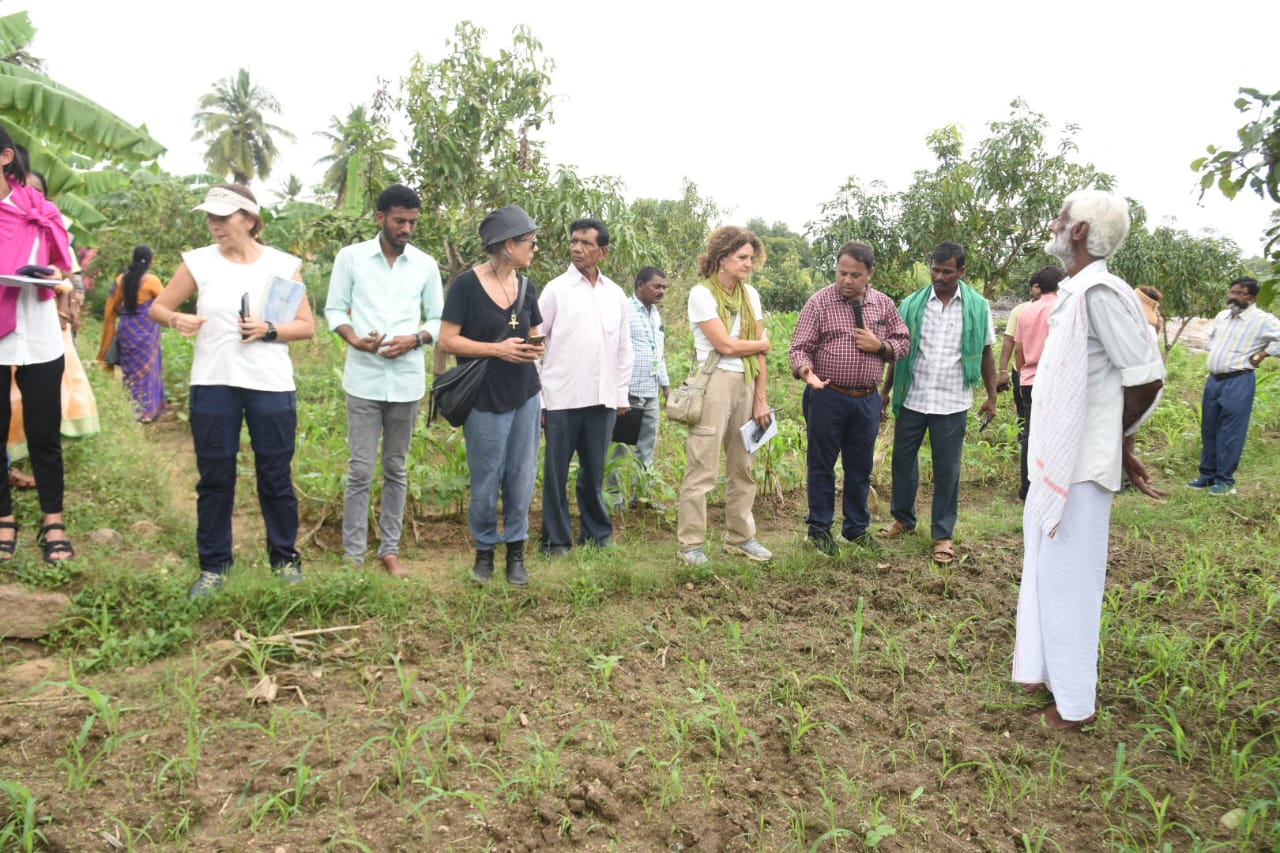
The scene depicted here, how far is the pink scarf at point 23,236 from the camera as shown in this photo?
3.98 meters

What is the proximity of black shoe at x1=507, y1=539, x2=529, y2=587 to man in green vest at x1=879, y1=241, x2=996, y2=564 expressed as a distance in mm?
2391

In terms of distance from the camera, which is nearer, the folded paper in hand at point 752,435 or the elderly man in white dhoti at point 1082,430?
the elderly man in white dhoti at point 1082,430

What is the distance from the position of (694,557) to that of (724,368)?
1075mm

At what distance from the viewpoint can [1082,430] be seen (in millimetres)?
3334

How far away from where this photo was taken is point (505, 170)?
21.1 ft

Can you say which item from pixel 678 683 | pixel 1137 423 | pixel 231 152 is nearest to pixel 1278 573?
pixel 1137 423

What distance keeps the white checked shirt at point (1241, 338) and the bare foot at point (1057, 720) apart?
500cm

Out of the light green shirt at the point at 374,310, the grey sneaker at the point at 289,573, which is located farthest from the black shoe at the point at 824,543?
the grey sneaker at the point at 289,573

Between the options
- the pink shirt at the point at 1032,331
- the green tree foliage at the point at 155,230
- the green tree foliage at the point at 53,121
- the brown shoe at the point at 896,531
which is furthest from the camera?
the green tree foliage at the point at 155,230

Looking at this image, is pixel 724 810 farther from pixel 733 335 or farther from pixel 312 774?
pixel 733 335

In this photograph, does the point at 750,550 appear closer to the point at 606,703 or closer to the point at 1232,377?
the point at 606,703

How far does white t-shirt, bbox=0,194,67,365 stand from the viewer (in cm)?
401

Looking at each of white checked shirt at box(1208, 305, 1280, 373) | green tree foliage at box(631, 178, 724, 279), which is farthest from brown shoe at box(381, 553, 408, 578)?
green tree foliage at box(631, 178, 724, 279)

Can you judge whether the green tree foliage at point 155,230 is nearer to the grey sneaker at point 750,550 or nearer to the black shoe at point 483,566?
the black shoe at point 483,566
